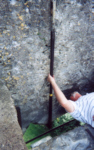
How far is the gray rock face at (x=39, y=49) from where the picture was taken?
141 cm

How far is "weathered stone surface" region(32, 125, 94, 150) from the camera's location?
174 cm

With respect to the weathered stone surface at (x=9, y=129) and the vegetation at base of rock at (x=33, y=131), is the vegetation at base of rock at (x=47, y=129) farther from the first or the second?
the weathered stone surface at (x=9, y=129)

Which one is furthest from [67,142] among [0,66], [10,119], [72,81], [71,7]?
[71,7]

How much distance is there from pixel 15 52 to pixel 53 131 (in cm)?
153

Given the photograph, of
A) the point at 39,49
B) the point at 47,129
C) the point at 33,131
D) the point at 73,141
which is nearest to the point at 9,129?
the point at 39,49

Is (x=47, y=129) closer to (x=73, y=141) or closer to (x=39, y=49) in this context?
(x=73, y=141)

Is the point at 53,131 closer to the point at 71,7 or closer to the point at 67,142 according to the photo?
the point at 67,142

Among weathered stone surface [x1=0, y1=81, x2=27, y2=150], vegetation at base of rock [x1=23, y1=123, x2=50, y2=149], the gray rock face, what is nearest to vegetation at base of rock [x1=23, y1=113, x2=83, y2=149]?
vegetation at base of rock [x1=23, y1=123, x2=50, y2=149]

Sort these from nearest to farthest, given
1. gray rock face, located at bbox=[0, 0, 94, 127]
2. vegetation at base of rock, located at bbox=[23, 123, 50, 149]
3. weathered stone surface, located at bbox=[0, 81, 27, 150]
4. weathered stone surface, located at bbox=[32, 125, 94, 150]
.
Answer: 1. weathered stone surface, located at bbox=[0, 81, 27, 150]
2. gray rock face, located at bbox=[0, 0, 94, 127]
3. weathered stone surface, located at bbox=[32, 125, 94, 150]
4. vegetation at base of rock, located at bbox=[23, 123, 50, 149]

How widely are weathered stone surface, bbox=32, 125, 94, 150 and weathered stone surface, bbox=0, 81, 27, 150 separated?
89 cm

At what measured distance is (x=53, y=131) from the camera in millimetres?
2223

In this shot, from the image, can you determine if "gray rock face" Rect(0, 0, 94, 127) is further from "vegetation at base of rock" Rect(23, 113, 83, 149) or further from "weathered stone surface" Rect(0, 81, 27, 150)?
"weathered stone surface" Rect(0, 81, 27, 150)

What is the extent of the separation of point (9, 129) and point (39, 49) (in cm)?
101

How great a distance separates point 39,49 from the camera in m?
1.64
